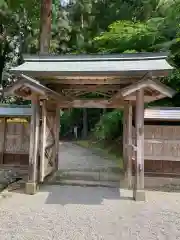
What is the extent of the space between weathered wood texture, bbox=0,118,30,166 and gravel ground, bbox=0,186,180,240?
→ 1628 mm

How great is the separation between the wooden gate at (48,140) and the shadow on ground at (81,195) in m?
0.54

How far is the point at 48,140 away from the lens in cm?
731

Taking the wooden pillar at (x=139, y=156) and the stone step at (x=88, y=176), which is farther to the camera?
the stone step at (x=88, y=176)

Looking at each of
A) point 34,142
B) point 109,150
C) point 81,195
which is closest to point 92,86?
point 34,142

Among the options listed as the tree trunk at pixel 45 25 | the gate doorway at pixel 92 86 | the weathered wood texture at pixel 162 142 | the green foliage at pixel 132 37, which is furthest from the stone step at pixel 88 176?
the green foliage at pixel 132 37

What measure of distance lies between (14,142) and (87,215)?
12.6ft

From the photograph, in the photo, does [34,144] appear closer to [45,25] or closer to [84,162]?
[84,162]

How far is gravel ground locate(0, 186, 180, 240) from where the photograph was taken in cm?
407

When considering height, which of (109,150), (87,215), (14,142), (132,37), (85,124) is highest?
(132,37)

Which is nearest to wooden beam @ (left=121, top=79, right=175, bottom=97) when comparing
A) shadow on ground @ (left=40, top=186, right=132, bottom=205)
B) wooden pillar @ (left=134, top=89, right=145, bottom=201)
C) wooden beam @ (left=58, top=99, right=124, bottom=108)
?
wooden pillar @ (left=134, top=89, right=145, bottom=201)

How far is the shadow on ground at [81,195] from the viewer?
225 inches

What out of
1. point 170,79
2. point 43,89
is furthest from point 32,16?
point 43,89

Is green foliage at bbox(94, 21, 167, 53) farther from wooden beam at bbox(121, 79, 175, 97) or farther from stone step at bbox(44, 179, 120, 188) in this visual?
stone step at bbox(44, 179, 120, 188)

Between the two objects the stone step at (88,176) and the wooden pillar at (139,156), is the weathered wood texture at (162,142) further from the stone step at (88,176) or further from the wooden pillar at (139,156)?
the stone step at (88,176)
